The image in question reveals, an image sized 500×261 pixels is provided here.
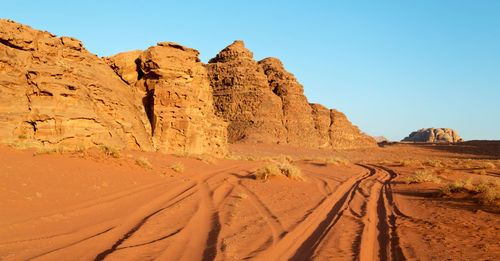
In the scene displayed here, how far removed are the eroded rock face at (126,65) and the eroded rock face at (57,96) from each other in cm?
242

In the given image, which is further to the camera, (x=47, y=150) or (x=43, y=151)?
(x=47, y=150)

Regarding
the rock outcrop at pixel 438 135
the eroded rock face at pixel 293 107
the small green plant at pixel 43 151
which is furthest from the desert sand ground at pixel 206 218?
the rock outcrop at pixel 438 135

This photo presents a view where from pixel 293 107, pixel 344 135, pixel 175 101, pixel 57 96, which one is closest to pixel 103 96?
pixel 57 96

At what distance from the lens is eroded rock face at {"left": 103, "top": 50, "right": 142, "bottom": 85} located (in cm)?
1852

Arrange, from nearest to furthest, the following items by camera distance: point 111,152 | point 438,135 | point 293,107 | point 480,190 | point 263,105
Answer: point 480,190, point 111,152, point 263,105, point 293,107, point 438,135

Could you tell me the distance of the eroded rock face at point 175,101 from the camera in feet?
58.4

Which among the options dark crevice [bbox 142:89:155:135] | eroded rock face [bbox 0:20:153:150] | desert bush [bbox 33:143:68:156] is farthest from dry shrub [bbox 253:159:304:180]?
dark crevice [bbox 142:89:155:135]

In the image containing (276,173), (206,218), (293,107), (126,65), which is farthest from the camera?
(293,107)

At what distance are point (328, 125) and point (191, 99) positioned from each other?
4249 centimetres

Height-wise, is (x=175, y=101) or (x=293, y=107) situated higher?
(x=293, y=107)

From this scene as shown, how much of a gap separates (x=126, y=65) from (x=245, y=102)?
3052cm

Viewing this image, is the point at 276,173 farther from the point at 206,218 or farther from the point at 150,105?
the point at 150,105

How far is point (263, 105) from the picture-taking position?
48.1 meters

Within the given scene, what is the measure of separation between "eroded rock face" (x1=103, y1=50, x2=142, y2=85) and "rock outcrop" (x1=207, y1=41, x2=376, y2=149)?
26333 millimetres
